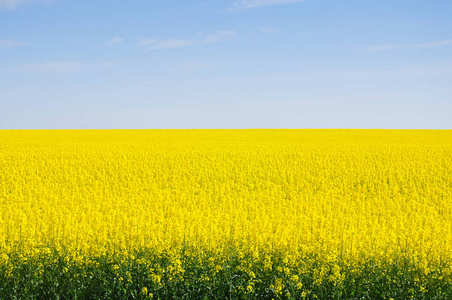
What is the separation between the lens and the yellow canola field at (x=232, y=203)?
31.8ft

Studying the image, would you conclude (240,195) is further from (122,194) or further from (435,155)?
(435,155)

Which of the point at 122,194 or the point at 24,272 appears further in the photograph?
the point at 122,194

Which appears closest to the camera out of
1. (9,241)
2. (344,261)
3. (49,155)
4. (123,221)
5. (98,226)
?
(344,261)

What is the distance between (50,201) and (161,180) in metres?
6.61

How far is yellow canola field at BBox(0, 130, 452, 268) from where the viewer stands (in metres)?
9.70

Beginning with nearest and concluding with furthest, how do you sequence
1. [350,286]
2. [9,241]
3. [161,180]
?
[350,286] < [9,241] < [161,180]

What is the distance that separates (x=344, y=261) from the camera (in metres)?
8.65

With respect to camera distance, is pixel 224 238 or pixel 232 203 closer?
pixel 224 238

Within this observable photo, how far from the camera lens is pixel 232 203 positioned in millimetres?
15484

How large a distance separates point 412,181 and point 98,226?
54.8 ft

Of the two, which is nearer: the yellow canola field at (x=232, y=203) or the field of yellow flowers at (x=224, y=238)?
the field of yellow flowers at (x=224, y=238)

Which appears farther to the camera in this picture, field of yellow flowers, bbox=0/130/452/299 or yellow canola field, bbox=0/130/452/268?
yellow canola field, bbox=0/130/452/268

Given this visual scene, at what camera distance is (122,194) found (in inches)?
661

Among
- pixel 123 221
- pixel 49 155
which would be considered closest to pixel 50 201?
pixel 123 221
